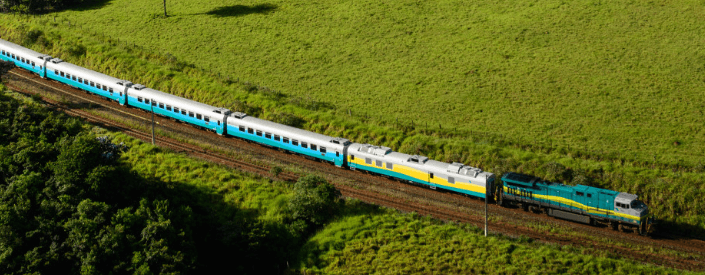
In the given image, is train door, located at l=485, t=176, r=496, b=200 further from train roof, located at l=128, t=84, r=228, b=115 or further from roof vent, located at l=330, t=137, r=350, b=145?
train roof, located at l=128, t=84, r=228, b=115

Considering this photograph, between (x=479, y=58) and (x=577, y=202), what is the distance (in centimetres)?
3234

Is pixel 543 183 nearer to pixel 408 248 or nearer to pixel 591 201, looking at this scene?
pixel 591 201

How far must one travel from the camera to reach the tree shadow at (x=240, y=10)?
99.1 meters

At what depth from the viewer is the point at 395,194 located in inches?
2194

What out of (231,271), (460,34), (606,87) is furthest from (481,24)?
(231,271)

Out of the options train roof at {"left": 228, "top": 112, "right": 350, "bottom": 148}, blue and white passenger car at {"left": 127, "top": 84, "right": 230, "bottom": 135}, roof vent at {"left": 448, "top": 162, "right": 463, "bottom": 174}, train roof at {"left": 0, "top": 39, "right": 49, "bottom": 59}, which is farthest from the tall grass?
train roof at {"left": 0, "top": 39, "right": 49, "bottom": 59}

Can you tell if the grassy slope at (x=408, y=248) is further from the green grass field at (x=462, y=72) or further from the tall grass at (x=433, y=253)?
the green grass field at (x=462, y=72)

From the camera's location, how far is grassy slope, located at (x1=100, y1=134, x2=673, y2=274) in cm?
4481

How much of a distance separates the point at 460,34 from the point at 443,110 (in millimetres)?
20194

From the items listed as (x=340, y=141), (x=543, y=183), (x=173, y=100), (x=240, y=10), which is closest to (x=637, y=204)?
(x=543, y=183)

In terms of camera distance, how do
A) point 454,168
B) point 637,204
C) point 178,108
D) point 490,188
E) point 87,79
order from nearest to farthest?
point 637,204, point 490,188, point 454,168, point 178,108, point 87,79

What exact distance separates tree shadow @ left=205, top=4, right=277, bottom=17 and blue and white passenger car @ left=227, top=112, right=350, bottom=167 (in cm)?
3667

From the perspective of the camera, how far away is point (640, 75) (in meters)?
70.8

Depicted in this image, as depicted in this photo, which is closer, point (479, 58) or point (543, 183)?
point (543, 183)
